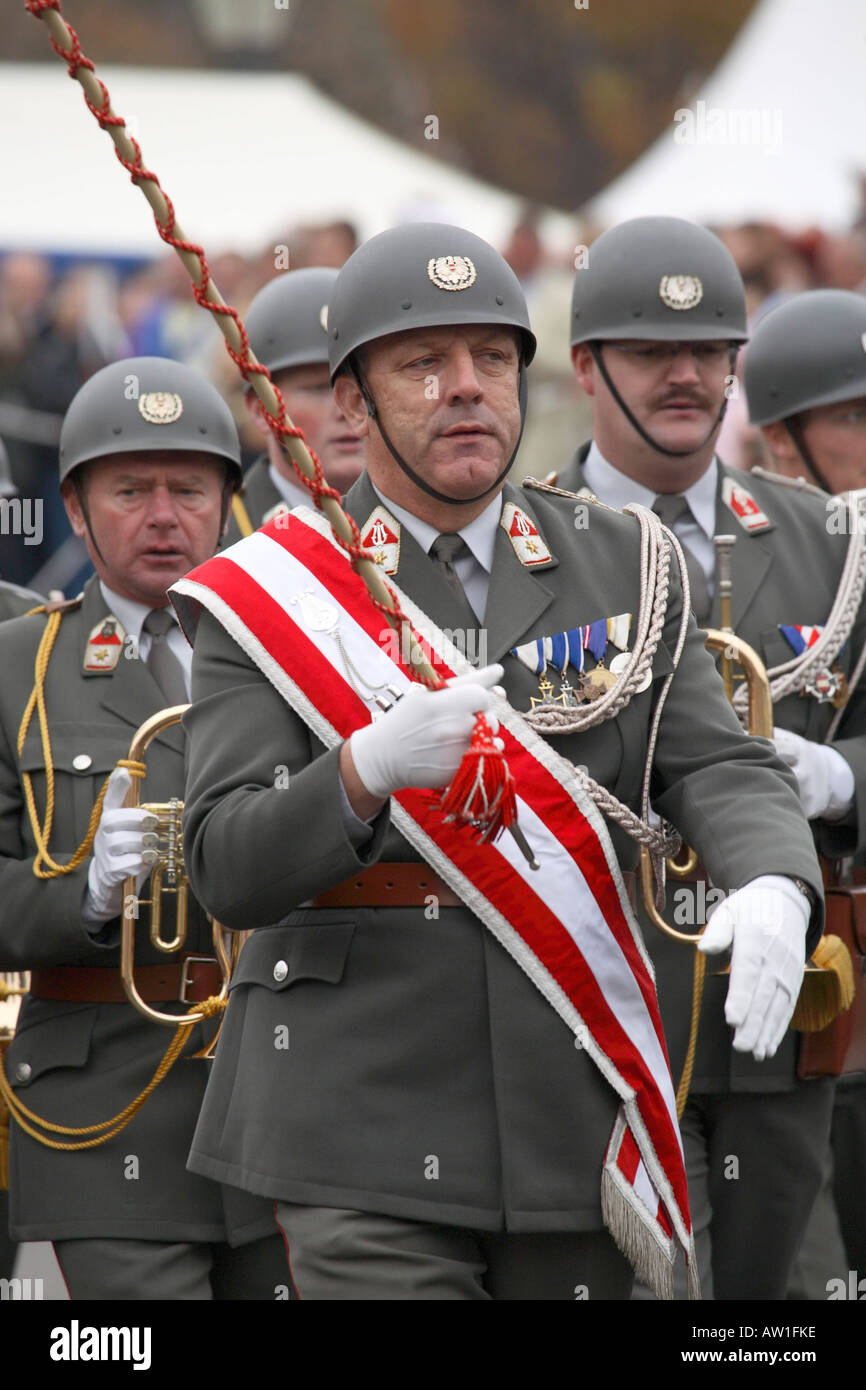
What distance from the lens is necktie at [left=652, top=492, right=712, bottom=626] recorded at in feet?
19.5

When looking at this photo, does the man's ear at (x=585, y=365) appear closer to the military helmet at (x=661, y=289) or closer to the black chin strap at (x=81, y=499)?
the military helmet at (x=661, y=289)

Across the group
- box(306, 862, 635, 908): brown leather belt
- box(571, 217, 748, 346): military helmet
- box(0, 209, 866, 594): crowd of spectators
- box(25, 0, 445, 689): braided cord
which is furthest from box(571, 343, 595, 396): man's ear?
box(0, 209, 866, 594): crowd of spectators

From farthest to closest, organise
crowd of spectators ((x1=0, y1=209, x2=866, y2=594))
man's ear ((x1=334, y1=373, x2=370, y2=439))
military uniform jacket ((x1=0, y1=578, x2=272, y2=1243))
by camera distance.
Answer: crowd of spectators ((x1=0, y1=209, x2=866, y2=594)) → military uniform jacket ((x1=0, y1=578, x2=272, y2=1243)) → man's ear ((x1=334, y1=373, x2=370, y2=439))

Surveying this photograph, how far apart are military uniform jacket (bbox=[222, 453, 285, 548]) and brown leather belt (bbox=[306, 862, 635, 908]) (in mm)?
3612

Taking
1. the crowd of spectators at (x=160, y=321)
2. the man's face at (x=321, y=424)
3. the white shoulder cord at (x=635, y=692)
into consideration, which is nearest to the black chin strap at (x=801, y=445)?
the man's face at (x=321, y=424)

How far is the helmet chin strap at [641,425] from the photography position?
20.2 ft

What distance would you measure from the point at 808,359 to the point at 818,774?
6.05 feet

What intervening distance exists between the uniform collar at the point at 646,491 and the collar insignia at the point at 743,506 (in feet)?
0.11

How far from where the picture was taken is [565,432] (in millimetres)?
13750

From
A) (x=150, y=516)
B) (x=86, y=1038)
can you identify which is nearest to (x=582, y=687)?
(x=86, y=1038)

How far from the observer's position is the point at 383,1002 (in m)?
3.99

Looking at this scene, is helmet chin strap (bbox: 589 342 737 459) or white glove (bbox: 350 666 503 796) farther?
helmet chin strap (bbox: 589 342 737 459)

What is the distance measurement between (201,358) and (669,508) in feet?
26.4

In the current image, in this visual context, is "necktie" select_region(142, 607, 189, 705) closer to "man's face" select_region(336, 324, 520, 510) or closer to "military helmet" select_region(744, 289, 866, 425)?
"man's face" select_region(336, 324, 520, 510)
